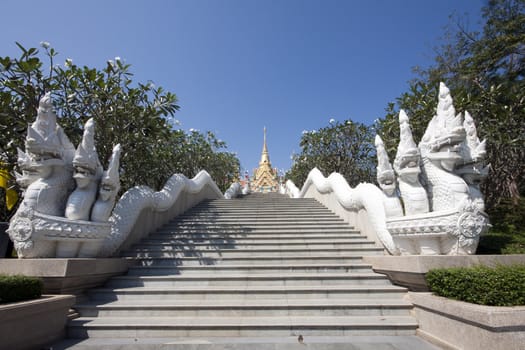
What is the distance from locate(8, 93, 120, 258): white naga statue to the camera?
3605mm

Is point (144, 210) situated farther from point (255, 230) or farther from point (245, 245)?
point (255, 230)

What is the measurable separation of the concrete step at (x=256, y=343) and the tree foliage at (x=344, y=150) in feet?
44.6

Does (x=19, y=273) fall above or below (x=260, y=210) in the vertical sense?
below

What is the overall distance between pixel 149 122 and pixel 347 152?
13.1 meters

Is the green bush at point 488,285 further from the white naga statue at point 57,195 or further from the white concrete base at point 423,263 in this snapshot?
the white naga statue at point 57,195

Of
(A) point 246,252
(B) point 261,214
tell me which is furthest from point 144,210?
(B) point 261,214

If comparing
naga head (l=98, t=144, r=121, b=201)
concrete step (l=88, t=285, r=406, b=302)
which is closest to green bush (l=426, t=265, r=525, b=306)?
concrete step (l=88, t=285, r=406, b=302)

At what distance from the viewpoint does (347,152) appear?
16.5 meters

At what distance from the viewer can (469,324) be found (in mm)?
2576

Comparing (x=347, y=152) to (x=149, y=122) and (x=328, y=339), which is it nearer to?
(x=149, y=122)

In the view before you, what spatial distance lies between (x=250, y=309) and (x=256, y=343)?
0.59 m

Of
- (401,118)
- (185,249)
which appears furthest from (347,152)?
(185,249)

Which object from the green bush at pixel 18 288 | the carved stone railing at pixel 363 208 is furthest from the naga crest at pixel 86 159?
the carved stone railing at pixel 363 208

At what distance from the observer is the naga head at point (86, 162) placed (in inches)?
161
